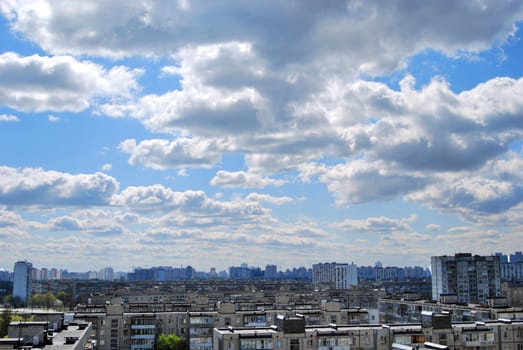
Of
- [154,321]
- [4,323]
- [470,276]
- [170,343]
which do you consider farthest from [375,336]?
[470,276]

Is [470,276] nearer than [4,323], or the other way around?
[4,323]

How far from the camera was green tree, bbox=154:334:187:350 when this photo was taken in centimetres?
9531

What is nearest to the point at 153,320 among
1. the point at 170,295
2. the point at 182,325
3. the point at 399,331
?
the point at 182,325

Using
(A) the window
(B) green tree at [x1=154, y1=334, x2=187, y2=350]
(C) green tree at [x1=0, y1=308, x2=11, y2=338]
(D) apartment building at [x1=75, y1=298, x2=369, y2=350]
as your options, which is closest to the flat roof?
(B) green tree at [x1=154, y1=334, x2=187, y2=350]

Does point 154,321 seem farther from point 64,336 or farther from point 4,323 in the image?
point 4,323

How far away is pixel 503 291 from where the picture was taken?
161375mm

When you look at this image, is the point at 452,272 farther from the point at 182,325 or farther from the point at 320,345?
the point at 320,345

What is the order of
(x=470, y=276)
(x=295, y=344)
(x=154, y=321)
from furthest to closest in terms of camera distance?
(x=470, y=276)
(x=154, y=321)
(x=295, y=344)

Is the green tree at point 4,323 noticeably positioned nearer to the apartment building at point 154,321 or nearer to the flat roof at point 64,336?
the apartment building at point 154,321

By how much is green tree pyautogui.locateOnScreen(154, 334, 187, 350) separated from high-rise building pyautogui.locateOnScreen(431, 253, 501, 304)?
3704 inches

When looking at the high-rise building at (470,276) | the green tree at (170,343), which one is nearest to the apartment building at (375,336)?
the green tree at (170,343)

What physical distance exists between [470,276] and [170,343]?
104884mm

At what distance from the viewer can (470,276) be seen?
571 feet

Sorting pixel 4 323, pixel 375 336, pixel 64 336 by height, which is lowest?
pixel 4 323
